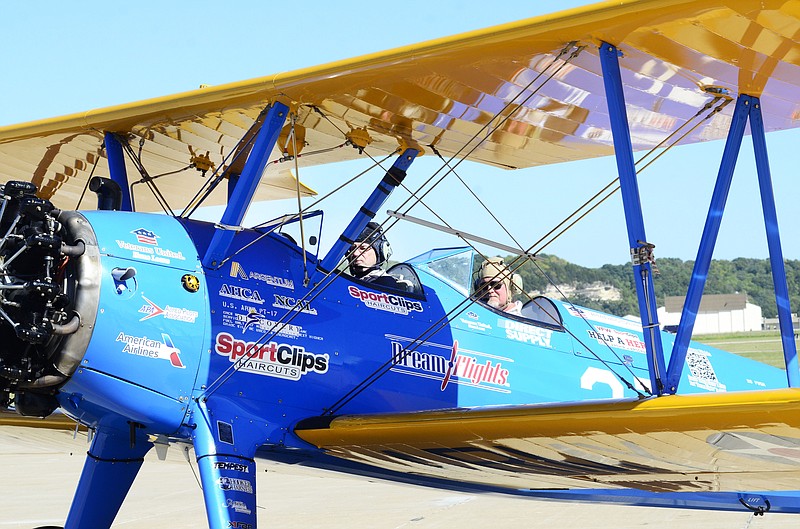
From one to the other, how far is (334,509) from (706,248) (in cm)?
640

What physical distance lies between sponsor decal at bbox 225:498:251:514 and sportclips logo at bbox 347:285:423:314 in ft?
4.69

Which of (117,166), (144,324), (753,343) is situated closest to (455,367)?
(144,324)

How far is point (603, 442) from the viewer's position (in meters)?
5.04

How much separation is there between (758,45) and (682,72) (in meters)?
0.52

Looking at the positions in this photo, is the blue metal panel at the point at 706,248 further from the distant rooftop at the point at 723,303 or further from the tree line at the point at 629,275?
the distant rooftop at the point at 723,303

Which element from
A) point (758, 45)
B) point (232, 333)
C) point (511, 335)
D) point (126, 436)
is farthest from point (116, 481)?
point (758, 45)

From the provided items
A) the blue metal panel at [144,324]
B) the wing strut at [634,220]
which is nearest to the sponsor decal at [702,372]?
the wing strut at [634,220]

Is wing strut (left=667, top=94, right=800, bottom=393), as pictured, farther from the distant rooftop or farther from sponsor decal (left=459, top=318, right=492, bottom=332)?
the distant rooftop

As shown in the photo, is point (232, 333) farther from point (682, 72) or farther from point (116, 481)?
point (682, 72)

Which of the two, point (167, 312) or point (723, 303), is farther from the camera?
point (723, 303)

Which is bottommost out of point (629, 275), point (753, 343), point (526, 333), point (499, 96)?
point (526, 333)

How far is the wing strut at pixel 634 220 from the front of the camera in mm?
4906

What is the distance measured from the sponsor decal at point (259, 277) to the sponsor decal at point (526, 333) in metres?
1.58

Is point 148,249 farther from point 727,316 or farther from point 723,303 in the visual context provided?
point 727,316
